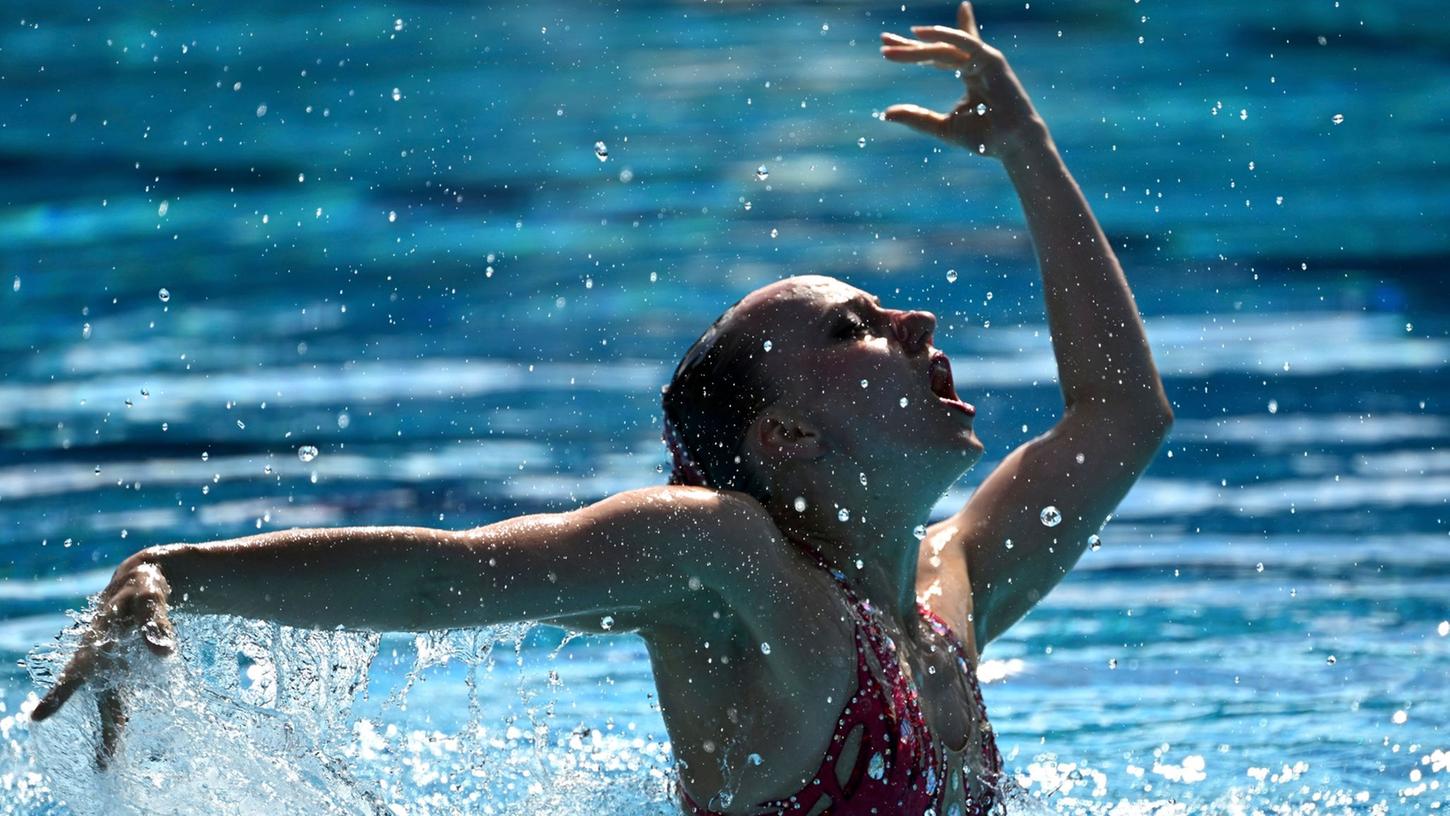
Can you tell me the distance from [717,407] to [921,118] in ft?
2.86

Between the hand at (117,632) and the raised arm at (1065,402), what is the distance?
1538 millimetres

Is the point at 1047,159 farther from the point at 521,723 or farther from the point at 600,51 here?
the point at 600,51

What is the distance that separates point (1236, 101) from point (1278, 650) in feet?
15.5

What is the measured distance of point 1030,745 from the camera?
435cm

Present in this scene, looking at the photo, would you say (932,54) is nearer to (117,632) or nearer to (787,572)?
(787,572)

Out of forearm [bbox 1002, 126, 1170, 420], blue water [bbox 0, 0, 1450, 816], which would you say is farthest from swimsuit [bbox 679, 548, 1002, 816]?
forearm [bbox 1002, 126, 1170, 420]

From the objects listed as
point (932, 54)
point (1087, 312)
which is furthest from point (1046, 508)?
point (932, 54)

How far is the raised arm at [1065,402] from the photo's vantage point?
3.22 m

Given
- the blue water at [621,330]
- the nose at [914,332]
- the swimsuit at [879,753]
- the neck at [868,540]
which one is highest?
the nose at [914,332]

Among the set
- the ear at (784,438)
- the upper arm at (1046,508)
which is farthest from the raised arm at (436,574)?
the upper arm at (1046,508)

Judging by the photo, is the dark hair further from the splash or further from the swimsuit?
the splash

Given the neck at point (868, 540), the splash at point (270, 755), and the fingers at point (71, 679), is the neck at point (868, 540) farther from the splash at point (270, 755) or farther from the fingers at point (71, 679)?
the fingers at point (71, 679)

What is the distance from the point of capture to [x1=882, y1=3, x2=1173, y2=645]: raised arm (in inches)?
127

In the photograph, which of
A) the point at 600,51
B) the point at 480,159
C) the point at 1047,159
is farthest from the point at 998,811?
the point at 600,51
